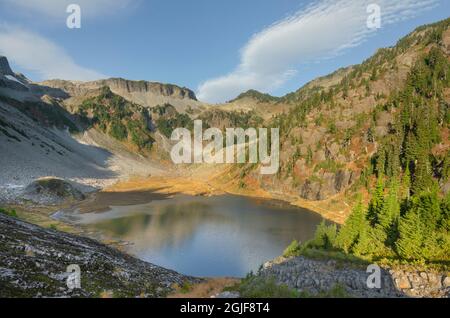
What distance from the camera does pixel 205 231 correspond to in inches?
2788

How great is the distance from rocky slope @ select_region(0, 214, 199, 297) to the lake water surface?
607 inches

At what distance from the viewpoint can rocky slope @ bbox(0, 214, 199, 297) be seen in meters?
21.8

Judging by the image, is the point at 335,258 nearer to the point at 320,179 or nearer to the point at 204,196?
the point at 320,179

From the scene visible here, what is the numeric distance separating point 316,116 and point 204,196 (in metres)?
64.6

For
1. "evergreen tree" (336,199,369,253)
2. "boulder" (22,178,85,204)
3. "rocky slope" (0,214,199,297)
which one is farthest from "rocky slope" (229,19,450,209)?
"rocky slope" (0,214,199,297)

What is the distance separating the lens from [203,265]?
48.9m

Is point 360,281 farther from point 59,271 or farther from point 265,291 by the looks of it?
point 59,271

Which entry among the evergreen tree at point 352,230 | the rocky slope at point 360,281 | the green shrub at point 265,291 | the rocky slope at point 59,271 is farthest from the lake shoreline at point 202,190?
the green shrub at point 265,291

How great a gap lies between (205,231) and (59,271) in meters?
46.8

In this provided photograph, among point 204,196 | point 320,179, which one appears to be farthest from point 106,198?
point 320,179

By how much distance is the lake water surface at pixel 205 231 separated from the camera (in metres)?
50.7

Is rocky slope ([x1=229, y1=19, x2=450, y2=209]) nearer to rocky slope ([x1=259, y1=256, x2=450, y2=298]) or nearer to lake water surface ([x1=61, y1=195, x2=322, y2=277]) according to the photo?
lake water surface ([x1=61, y1=195, x2=322, y2=277])

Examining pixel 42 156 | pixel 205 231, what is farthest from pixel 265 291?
pixel 42 156

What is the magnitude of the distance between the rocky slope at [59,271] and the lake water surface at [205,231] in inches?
607
